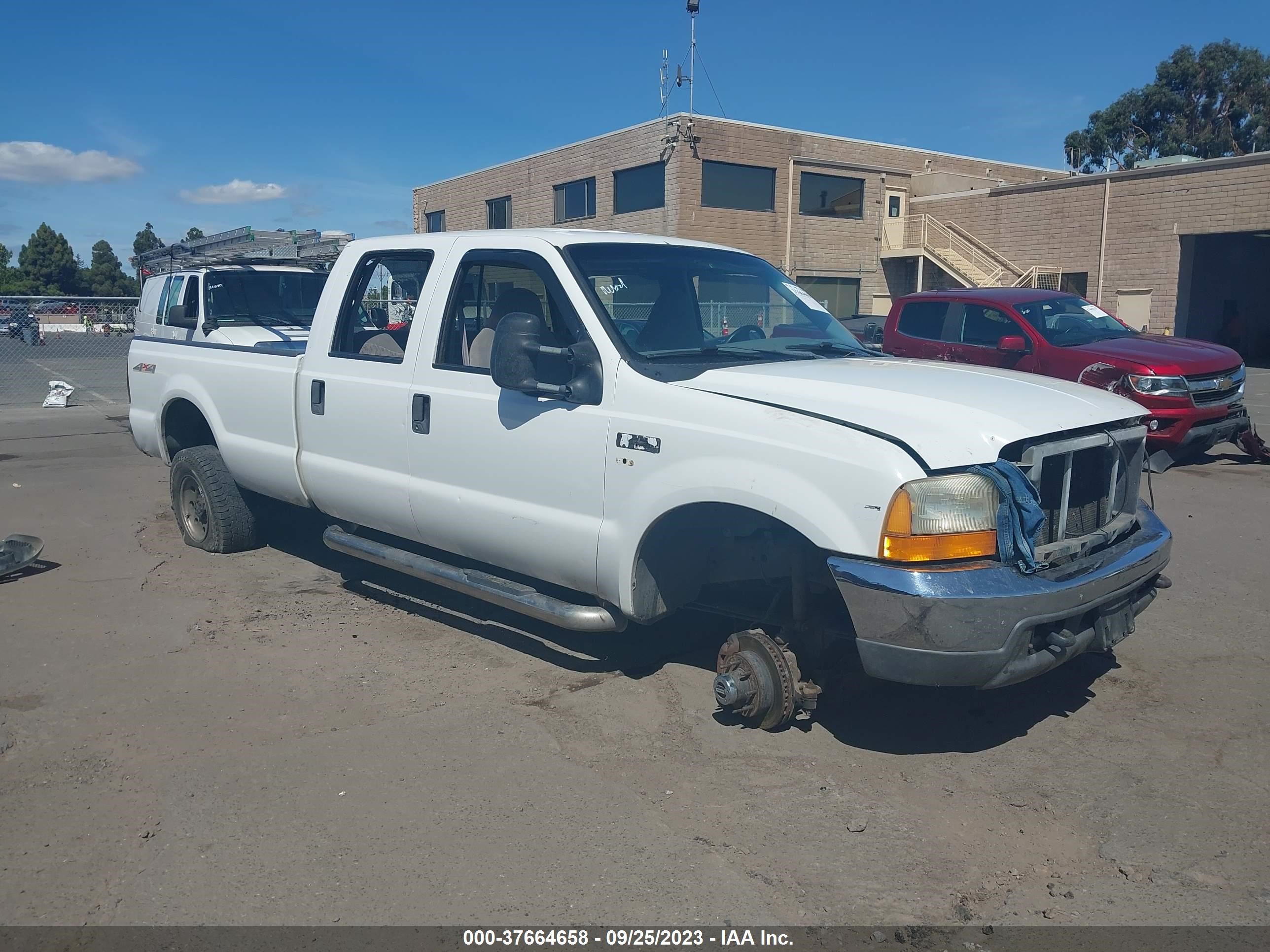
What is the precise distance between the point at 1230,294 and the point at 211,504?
30.8 meters

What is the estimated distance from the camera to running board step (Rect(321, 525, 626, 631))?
175 inches

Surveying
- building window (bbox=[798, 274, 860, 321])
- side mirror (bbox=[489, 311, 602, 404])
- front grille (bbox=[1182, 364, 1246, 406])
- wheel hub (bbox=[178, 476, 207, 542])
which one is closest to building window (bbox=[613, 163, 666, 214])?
building window (bbox=[798, 274, 860, 321])

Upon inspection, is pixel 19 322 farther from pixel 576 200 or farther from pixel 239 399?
pixel 239 399

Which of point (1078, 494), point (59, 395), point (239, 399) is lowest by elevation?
point (59, 395)

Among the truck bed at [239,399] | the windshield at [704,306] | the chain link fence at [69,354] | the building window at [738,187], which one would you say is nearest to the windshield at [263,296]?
the chain link fence at [69,354]

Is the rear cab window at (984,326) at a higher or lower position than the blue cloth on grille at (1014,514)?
higher

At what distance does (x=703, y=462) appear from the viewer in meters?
3.95

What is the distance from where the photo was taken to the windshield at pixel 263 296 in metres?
12.0

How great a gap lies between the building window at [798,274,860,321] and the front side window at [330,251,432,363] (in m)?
26.6

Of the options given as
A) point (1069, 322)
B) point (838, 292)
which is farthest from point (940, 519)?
point (838, 292)

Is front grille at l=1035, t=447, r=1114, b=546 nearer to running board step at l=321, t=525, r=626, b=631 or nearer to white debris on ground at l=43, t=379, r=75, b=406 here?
running board step at l=321, t=525, r=626, b=631

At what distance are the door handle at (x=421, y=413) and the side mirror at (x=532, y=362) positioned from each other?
721 millimetres

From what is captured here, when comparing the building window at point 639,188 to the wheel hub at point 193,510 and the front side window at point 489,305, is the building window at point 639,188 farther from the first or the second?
the front side window at point 489,305

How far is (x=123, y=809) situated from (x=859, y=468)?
2883 mm
